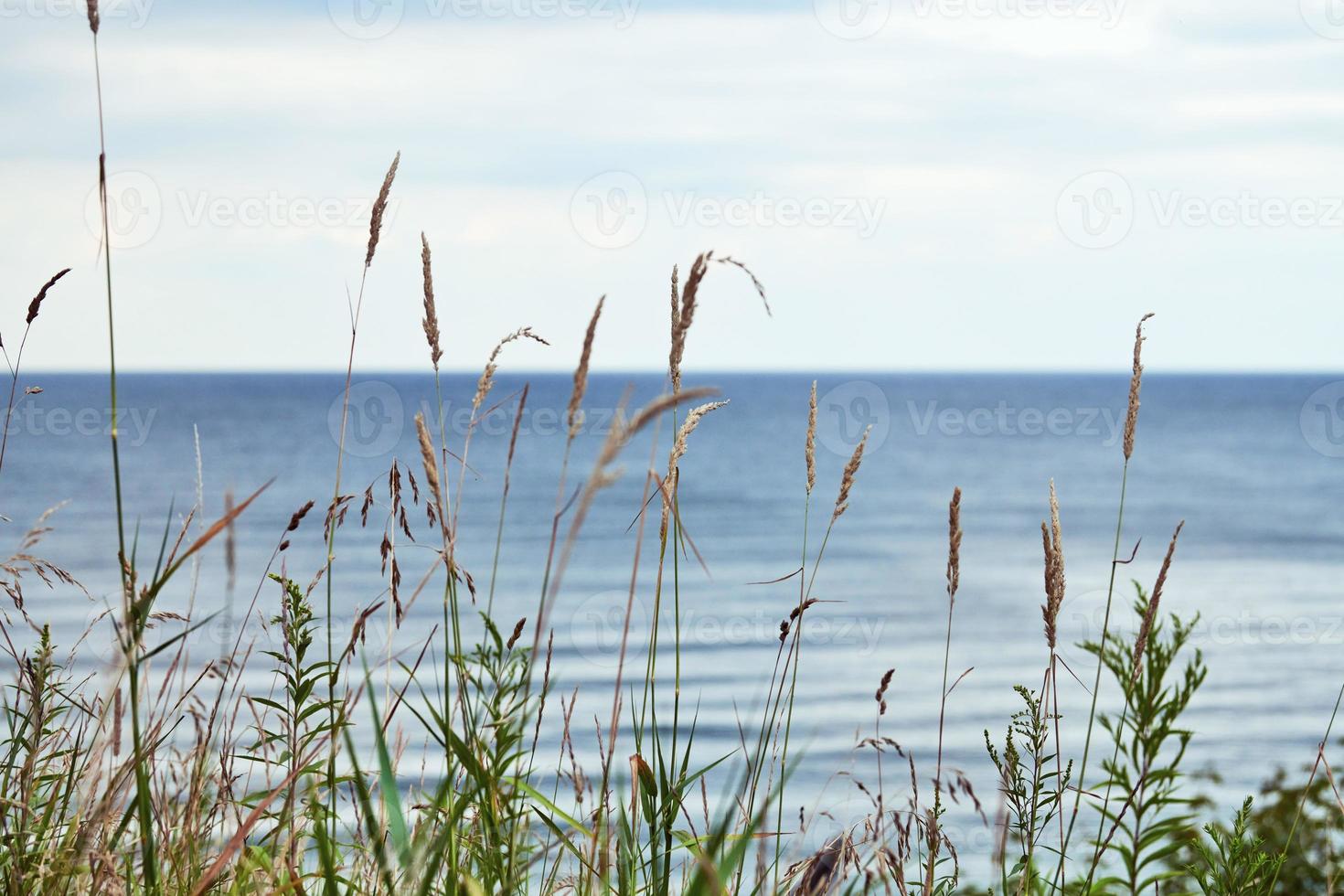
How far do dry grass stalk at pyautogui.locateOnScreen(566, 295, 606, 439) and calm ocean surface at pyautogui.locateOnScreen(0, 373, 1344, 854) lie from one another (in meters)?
0.19

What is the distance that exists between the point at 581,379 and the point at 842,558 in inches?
1149

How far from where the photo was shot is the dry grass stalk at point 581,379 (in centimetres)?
124

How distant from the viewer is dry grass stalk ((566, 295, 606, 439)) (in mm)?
1241

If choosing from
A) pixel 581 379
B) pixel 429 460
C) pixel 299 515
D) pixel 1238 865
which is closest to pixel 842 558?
pixel 1238 865

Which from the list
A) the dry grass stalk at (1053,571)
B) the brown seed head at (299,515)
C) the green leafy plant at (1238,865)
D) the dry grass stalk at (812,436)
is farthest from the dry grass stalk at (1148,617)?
the brown seed head at (299,515)

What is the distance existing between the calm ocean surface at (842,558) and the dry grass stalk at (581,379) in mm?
192

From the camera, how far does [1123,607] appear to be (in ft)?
72.0

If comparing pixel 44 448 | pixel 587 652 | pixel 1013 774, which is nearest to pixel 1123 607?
pixel 587 652

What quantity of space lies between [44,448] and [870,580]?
63166 mm

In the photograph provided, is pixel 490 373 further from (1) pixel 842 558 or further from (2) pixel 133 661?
(1) pixel 842 558

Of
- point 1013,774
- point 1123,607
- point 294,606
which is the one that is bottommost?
point 1123,607

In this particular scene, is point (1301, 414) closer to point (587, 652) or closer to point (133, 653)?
point (587, 652)

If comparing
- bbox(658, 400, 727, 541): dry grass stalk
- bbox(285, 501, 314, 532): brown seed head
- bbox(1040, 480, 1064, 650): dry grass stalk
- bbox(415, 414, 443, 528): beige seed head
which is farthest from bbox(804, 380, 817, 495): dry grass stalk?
bbox(285, 501, 314, 532): brown seed head

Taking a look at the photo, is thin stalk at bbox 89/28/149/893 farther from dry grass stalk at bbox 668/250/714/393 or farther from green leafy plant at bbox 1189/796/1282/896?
green leafy plant at bbox 1189/796/1282/896
